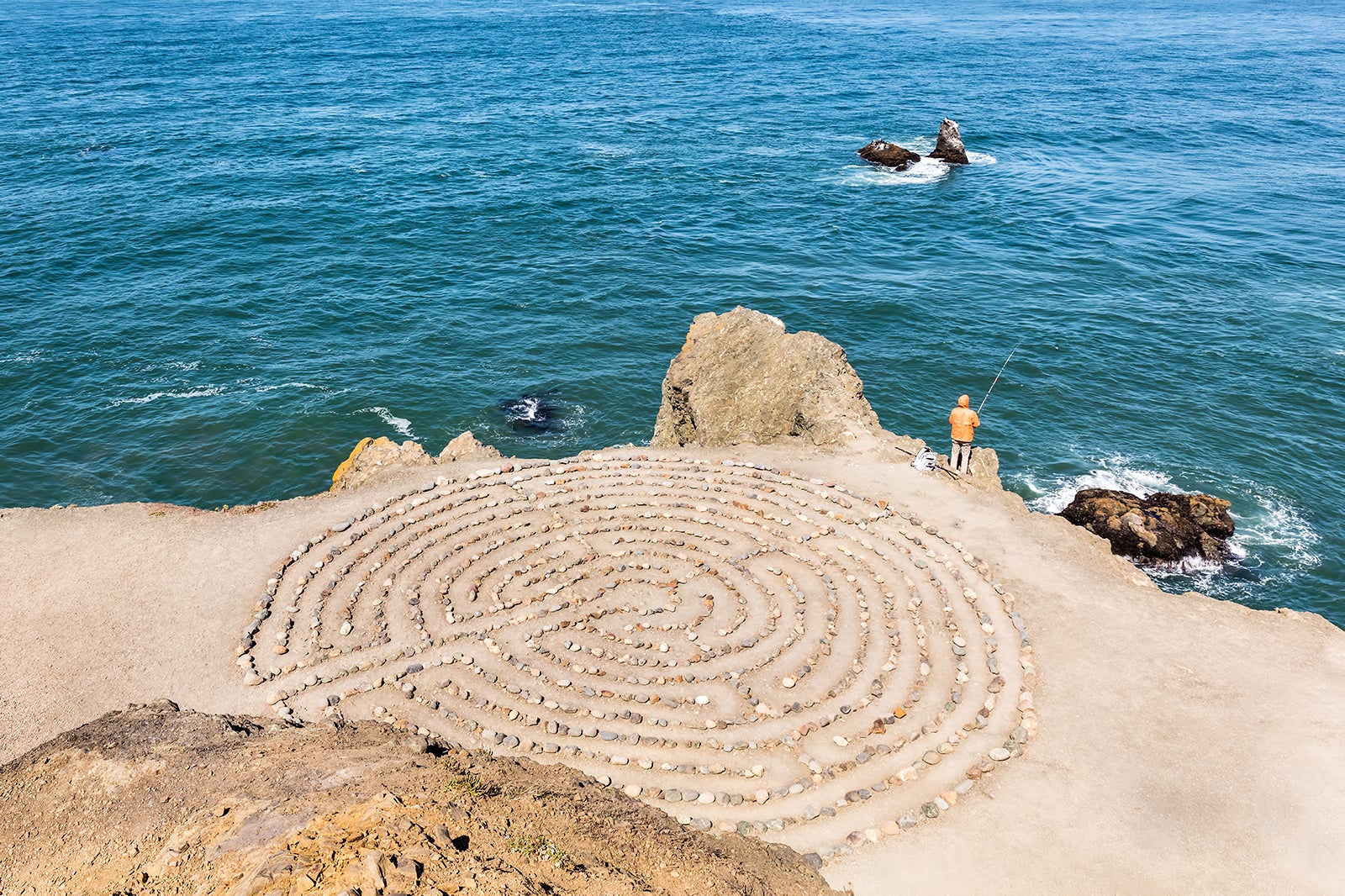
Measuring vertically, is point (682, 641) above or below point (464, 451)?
below

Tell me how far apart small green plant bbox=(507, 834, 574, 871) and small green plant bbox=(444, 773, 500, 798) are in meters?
1.21

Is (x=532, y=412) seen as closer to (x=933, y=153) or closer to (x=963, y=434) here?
(x=963, y=434)

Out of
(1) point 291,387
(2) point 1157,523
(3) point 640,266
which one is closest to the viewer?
(2) point 1157,523

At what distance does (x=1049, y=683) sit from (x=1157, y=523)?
12.6 meters

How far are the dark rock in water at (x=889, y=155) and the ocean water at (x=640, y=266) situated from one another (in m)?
1.02

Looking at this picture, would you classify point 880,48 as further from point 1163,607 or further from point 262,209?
point 1163,607

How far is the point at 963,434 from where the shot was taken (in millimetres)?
24031

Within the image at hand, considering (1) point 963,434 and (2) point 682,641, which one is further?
(1) point 963,434

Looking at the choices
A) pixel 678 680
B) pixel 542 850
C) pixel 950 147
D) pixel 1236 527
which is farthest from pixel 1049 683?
pixel 950 147

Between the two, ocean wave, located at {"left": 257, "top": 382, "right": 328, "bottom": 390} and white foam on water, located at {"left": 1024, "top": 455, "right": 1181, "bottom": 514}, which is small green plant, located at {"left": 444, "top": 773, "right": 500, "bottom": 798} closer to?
white foam on water, located at {"left": 1024, "top": 455, "right": 1181, "bottom": 514}

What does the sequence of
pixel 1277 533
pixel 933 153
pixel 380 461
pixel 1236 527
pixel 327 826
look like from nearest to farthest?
pixel 327 826 < pixel 380 461 < pixel 1277 533 < pixel 1236 527 < pixel 933 153

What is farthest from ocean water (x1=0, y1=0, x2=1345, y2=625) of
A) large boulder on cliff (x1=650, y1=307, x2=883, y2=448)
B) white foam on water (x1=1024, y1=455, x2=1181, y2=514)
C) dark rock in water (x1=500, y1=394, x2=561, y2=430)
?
large boulder on cliff (x1=650, y1=307, x2=883, y2=448)

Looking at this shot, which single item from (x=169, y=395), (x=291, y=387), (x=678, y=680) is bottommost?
(x=291, y=387)

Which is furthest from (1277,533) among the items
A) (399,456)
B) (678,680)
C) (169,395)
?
(169,395)
